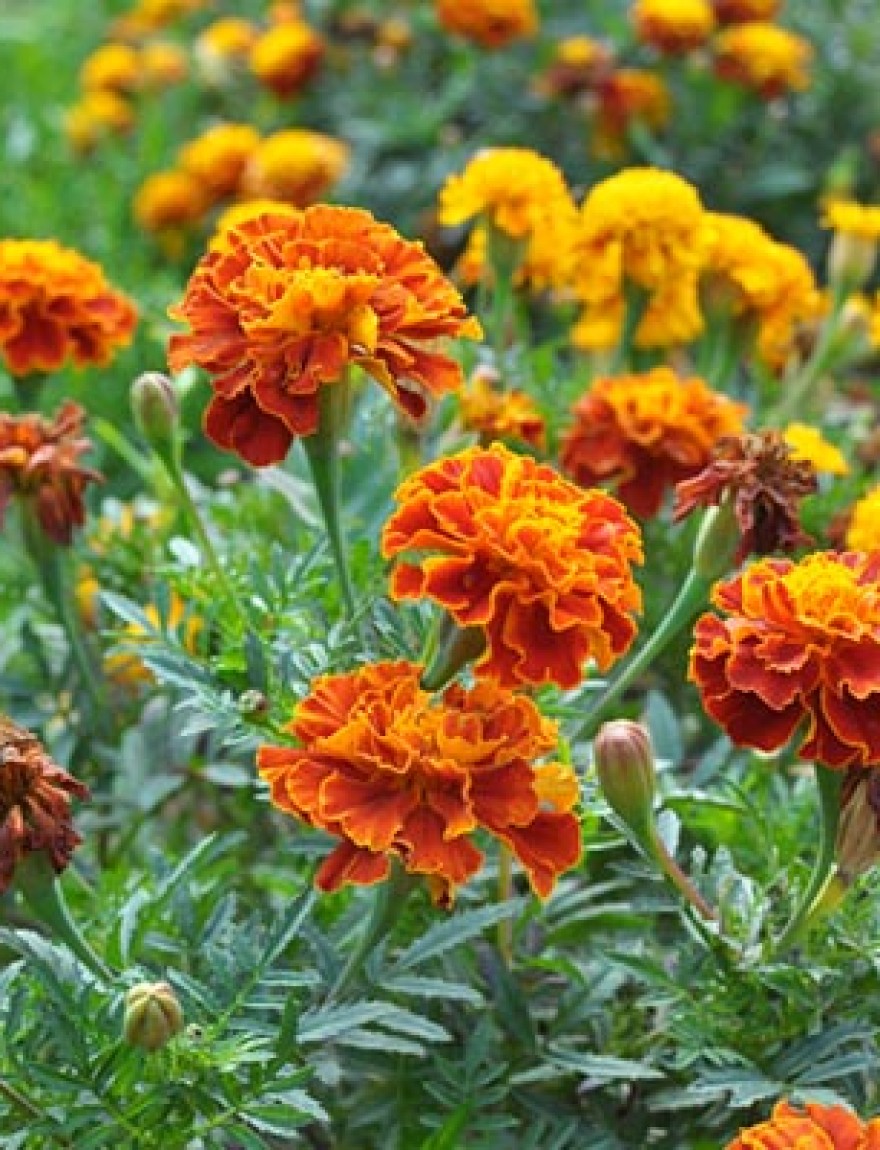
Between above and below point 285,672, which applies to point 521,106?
below

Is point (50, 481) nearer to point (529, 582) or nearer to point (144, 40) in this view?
point (529, 582)

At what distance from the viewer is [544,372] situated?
6.36ft

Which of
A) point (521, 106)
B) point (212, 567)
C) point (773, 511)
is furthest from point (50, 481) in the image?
point (521, 106)

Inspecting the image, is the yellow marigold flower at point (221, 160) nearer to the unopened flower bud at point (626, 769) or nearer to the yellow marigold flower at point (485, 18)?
the yellow marigold flower at point (485, 18)

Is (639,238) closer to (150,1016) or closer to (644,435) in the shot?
(644,435)

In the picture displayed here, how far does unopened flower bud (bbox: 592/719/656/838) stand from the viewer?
1113mm

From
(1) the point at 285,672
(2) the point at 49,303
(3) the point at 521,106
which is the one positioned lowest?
(3) the point at 521,106

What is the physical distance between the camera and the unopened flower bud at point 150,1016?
3.44 feet

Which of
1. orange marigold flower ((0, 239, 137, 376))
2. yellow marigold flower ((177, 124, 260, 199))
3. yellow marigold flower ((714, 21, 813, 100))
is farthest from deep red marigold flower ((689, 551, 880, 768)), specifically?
yellow marigold flower ((714, 21, 813, 100))

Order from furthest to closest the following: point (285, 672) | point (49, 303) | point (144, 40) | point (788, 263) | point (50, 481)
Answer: point (144, 40) → point (788, 263) → point (49, 303) → point (50, 481) → point (285, 672)

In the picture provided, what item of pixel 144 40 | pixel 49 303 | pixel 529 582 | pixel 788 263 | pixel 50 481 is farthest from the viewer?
pixel 144 40

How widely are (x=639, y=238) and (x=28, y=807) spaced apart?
2.84 ft

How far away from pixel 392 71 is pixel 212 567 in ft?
6.90

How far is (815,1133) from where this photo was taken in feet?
3.12
